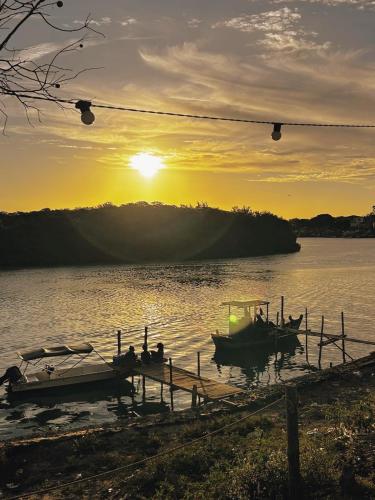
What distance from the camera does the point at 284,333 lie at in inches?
1838

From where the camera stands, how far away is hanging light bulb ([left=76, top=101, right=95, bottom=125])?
36.9ft

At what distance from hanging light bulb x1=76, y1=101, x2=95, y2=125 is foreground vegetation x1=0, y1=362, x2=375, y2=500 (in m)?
8.51

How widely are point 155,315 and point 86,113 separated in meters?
55.5

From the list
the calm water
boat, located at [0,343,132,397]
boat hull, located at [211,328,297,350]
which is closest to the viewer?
the calm water

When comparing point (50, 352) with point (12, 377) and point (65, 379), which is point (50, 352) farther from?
point (12, 377)

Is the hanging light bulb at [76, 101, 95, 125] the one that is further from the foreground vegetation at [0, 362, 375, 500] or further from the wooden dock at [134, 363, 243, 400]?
the wooden dock at [134, 363, 243, 400]

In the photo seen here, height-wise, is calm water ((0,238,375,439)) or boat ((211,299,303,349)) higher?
boat ((211,299,303,349))

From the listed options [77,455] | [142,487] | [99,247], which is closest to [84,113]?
[142,487]

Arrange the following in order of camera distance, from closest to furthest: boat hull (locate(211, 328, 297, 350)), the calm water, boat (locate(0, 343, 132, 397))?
1. the calm water
2. boat (locate(0, 343, 132, 397))
3. boat hull (locate(211, 328, 297, 350))

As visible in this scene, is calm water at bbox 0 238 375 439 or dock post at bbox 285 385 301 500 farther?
calm water at bbox 0 238 375 439

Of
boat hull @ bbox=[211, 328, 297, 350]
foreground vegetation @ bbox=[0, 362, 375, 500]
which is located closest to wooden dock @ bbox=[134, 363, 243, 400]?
foreground vegetation @ bbox=[0, 362, 375, 500]

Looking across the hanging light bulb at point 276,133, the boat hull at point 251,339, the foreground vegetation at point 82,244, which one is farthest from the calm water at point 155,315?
the foreground vegetation at point 82,244

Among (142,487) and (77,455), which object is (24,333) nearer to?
(77,455)

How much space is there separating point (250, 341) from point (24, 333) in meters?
25.9
